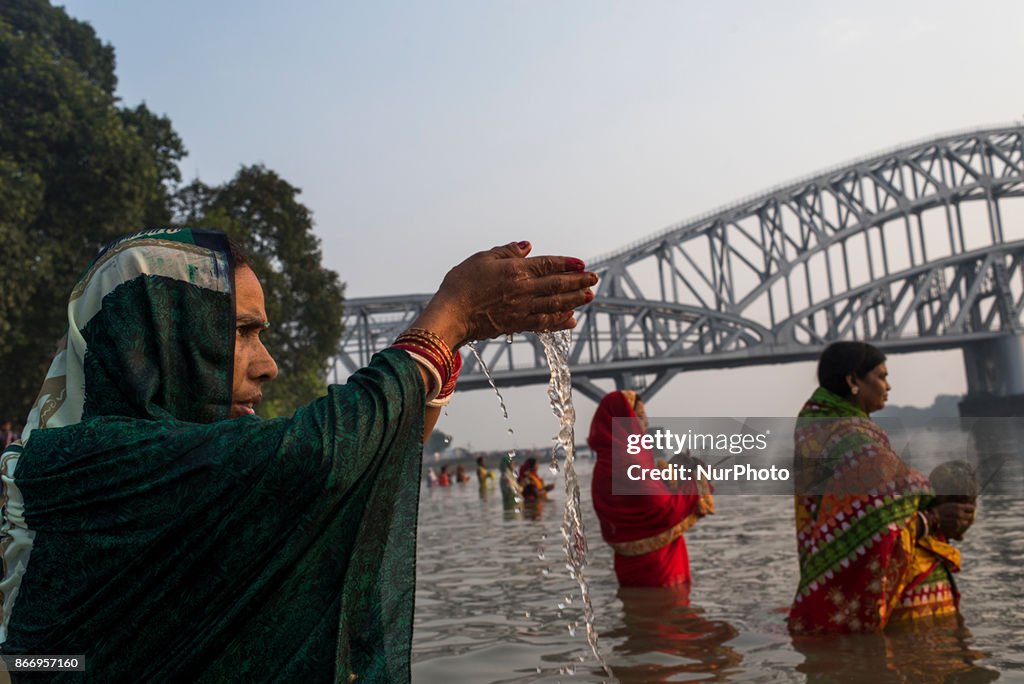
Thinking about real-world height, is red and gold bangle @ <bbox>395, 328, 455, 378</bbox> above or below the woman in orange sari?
above

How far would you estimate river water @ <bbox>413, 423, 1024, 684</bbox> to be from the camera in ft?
14.8

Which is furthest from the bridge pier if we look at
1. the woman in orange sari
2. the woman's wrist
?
the woman's wrist

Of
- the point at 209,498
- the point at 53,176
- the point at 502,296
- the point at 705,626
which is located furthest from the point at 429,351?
the point at 53,176

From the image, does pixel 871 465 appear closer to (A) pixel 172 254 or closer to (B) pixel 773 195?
(A) pixel 172 254

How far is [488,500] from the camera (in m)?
25.3

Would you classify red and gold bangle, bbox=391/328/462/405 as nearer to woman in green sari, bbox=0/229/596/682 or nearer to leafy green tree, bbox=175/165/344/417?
woman in green sari, bbox=0/229/596/682

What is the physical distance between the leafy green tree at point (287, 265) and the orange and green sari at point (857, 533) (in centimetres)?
2299

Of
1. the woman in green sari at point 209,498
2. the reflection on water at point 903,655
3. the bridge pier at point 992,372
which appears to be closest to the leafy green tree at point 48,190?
the reflection on water at point 903,655

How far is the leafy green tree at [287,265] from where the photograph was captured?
2750cm

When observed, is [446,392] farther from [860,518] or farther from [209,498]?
[860,518]

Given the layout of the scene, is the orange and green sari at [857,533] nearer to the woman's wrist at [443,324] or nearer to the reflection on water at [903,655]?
the reflection on water at [903,655]

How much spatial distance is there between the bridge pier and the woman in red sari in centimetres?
6284

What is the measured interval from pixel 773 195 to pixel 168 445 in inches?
3105

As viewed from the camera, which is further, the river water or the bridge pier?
the bridge pier
